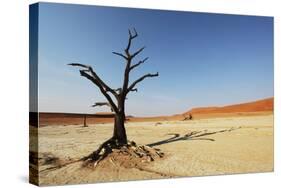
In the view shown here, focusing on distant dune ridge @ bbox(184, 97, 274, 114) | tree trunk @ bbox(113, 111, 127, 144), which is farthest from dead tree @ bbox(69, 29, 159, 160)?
distant dune ridge @ bbox(184, 97, 274, 114)

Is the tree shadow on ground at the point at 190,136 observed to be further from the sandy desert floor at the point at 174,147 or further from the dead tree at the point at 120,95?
the dead tree at the point at 120,95

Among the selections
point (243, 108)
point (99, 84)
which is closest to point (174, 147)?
point (243, 108)

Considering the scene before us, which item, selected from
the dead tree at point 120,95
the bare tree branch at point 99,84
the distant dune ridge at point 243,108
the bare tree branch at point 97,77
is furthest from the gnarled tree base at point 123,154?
the distant dune ridge at point 243,108

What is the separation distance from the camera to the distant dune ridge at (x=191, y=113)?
9.73 meters

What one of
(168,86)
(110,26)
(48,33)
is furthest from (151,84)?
(48,33)

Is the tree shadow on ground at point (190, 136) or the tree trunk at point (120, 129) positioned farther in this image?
the tree shadow on ground at point (190, 136)

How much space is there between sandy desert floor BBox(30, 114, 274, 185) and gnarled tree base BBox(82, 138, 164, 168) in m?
0.07

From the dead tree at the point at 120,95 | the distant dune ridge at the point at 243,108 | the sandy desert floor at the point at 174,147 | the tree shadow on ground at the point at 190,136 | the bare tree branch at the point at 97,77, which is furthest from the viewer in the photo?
the distant dune ridge at the point at 243,108

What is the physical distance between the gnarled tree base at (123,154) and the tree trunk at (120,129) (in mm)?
65

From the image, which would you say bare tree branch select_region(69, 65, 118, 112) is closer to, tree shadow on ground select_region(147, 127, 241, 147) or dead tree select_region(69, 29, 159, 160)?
dead tree select_region(69, 29, 159, 160)

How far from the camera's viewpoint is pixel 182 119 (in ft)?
35.4

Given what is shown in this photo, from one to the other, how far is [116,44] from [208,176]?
2.61 m

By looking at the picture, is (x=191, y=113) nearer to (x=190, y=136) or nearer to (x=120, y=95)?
(x=190, y=136)

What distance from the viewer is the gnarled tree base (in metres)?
9.96
